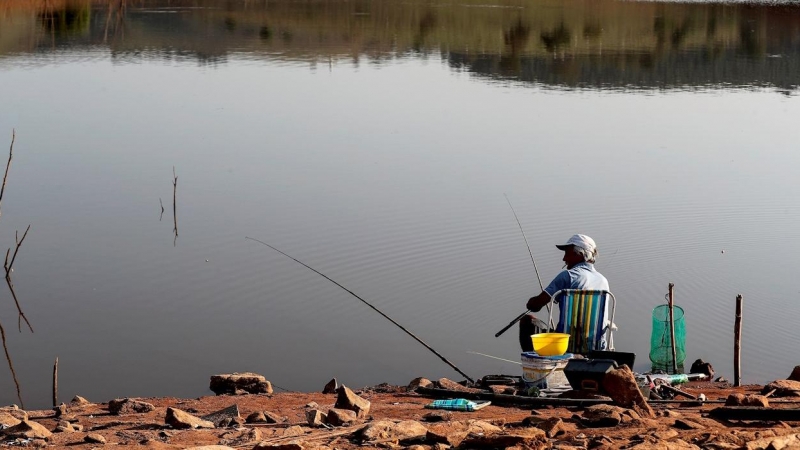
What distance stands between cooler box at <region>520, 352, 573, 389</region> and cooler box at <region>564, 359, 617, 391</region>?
77 millimetres

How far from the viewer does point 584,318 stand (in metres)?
6.42

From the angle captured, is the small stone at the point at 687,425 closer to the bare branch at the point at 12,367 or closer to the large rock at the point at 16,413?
the large rock at the point at 16,413

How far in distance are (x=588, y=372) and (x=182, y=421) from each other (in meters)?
1.91

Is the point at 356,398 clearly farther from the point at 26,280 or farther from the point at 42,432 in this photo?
the point at 26,280

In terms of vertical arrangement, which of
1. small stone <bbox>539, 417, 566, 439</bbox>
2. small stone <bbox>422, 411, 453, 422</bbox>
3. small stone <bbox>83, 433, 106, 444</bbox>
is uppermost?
small stone <bbox>539, 417, 566, 439</bbox>

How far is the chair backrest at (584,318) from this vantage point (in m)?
6.40

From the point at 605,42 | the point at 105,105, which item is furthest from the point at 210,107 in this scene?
the point at 605,42

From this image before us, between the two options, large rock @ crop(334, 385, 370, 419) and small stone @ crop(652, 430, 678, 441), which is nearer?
small stone @ crop(652, 430, 678, 441)

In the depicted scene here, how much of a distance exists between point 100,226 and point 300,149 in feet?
15.0

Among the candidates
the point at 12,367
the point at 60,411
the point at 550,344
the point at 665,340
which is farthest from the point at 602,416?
the point at 12,367

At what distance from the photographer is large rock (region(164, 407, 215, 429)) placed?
544 centimetres

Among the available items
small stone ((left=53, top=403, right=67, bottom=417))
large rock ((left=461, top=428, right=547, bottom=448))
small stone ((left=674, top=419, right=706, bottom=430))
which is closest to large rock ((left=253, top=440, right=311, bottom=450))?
large rock ((left=461, top=428, right=547, bottom=448))

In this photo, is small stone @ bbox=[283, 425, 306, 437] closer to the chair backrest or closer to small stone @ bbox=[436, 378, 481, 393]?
small stone @ bbox=[436, 378, 481, 393]

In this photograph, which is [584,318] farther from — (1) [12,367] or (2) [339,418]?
(1) [12,367]
